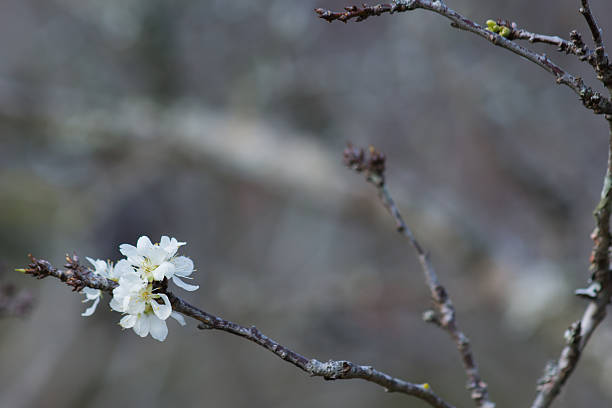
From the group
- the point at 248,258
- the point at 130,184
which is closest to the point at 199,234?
the point at 248,258

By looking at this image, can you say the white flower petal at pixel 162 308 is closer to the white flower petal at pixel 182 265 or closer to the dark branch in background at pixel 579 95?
the white flower petal at pixel 182 265

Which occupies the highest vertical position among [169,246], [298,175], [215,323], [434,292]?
[298,175]

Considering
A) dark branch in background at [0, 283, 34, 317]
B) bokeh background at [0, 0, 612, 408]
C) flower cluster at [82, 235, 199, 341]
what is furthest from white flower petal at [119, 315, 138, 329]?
bokeh background at [0, 0, 612, 408]

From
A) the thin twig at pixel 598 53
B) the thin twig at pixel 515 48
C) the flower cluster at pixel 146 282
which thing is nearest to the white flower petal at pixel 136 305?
the flower cluster at pixel 146 282

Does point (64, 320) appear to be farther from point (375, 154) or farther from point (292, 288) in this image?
point (375, 154)

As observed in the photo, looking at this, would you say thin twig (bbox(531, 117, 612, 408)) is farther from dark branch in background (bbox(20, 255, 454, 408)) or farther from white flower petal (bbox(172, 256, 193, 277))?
white flower petal (bbox(172, 256, 193, 277))

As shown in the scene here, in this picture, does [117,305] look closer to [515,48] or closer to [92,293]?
[92,293]

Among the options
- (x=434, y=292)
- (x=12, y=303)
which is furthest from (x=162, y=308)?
(x=12, y=303)
